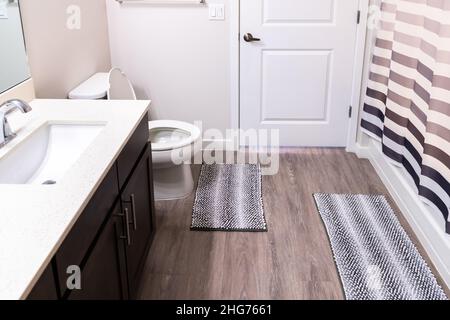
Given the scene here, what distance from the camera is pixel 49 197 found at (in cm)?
129

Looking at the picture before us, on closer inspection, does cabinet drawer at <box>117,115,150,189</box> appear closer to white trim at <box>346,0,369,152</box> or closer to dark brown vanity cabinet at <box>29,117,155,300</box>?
dark brown vanity cabinet at <box>29,117,155,300</box>

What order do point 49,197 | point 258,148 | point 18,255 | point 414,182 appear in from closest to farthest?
point 18,255, point 49,197, point 414,182, point 258,148

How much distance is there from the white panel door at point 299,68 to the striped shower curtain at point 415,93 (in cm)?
26

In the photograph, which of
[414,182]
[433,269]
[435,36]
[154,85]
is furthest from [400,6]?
[154,85]

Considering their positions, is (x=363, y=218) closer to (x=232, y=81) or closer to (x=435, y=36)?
(x=435, y=36)

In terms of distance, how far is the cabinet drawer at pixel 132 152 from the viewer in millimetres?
1722

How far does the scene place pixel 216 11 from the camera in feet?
10.6

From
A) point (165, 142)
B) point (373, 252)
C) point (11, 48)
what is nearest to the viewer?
point (11, 48)

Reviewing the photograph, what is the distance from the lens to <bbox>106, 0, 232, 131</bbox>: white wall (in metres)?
3.26

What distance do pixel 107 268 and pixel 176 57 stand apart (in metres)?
2.10

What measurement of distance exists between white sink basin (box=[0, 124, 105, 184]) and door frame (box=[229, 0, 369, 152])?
169 cm

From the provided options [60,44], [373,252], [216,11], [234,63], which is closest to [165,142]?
[60,44]

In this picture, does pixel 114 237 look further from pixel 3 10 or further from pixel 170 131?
pixel 170 131
